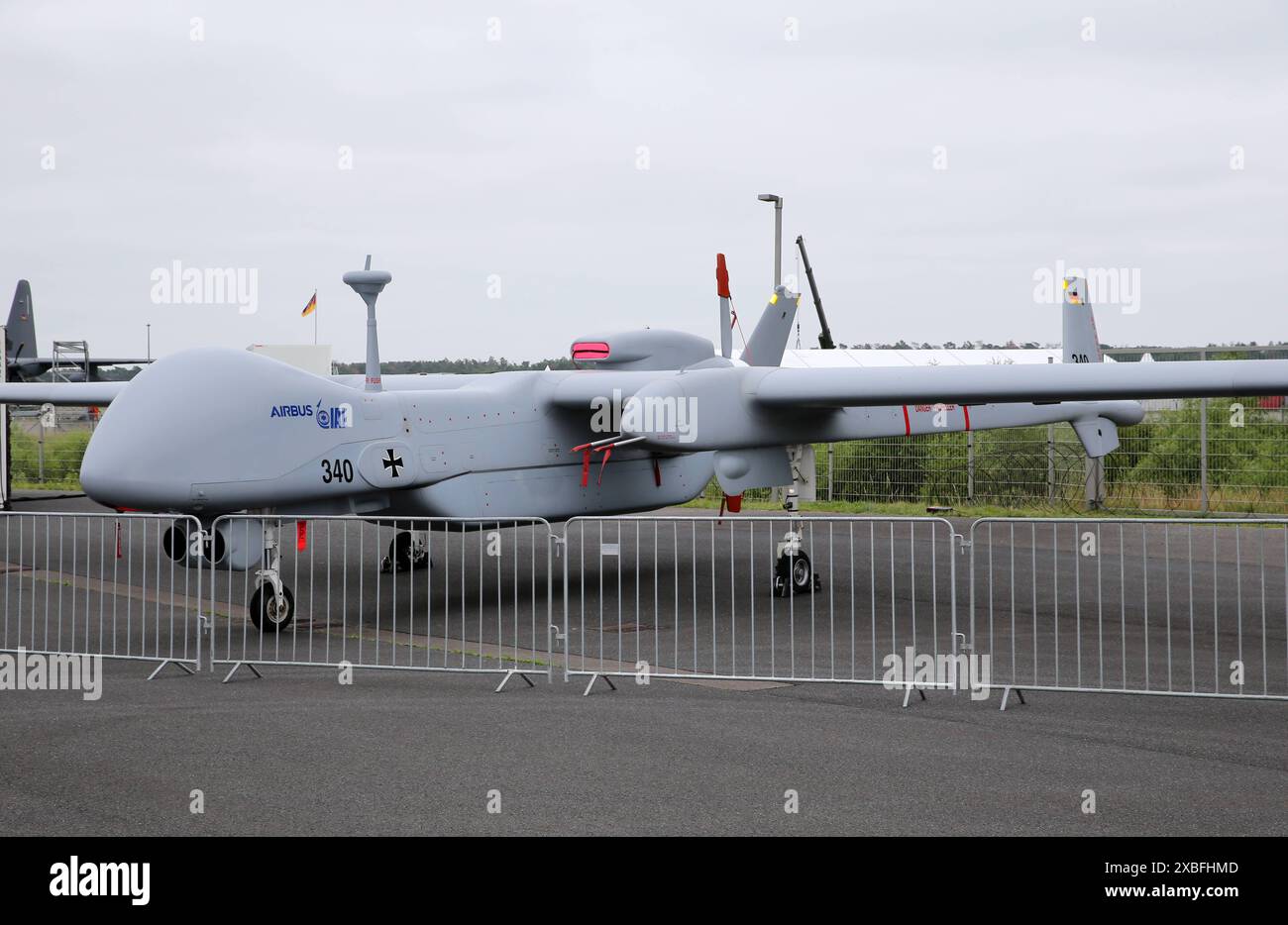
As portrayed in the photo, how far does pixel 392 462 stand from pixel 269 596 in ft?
6.44

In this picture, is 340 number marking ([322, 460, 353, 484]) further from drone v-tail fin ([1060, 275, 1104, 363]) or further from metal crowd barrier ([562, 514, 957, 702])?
drone v-tail fin ([1060, 275, 1104, 363])

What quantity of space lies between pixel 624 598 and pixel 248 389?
439 centimetres

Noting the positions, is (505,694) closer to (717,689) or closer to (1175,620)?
(717,689)

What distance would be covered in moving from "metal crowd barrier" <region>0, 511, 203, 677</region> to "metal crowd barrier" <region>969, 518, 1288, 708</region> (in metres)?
5.80

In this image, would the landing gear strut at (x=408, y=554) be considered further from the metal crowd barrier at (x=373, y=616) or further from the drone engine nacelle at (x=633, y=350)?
the drone engine nacelle at (x=633, y=350)

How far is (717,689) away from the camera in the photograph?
892 centimetres

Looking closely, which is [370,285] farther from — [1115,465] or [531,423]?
[1115,465]

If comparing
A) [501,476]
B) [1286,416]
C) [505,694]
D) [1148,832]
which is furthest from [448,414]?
[1286,416]

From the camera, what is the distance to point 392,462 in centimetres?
1227

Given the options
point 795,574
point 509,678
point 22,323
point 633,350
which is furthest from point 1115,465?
point 22,323

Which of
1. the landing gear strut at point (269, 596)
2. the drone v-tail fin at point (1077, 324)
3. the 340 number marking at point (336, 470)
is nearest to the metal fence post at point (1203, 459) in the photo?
the drone v-tail fin at point (1077, 324)

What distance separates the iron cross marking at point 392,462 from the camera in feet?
40.1

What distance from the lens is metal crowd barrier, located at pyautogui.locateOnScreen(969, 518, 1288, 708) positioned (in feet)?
28.5
